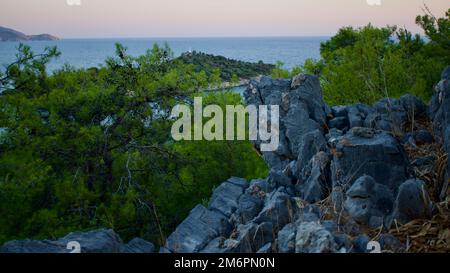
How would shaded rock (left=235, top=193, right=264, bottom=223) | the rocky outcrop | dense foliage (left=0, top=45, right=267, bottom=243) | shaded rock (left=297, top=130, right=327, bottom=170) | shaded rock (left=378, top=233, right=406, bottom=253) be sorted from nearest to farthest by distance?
shaded rock (left=378, top=233, right=406, bottom=253) → the rocky outcrop → shaded rock (left=235, top=193, right=264, bottom=223) → shaded rock (left=297, top=130, right=327, bottom=170) → dense foliage (left=0, top=45, right=267, bottom=243)

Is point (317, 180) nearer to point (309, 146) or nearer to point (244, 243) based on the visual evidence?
point (309, 146)

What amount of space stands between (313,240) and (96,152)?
8101mm

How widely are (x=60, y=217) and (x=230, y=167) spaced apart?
5.60m

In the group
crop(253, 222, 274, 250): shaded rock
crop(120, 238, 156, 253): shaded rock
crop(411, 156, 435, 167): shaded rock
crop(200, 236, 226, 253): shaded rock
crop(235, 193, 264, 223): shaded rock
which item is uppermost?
crop(411, 156, 435, 167): shaded rock

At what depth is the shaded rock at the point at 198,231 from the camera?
672 cm

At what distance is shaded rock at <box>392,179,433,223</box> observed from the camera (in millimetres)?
5387

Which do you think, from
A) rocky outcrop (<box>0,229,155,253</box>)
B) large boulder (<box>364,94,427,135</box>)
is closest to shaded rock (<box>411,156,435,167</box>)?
large boulder (<box>364,94,427,135</box>)

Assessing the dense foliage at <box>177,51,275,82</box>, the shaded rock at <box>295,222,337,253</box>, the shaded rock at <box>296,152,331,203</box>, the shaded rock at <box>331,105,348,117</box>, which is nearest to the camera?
the shaded rock at <box>295,222,337,253</box>

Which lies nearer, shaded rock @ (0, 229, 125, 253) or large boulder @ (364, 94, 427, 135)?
shaded rock @ (0, 229, 125, 253)

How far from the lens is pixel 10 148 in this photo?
450 inches

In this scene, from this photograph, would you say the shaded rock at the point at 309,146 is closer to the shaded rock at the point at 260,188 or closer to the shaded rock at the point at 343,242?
the shaded rock at the point at 260,188

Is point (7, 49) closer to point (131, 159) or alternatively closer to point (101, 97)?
point (101, 97)

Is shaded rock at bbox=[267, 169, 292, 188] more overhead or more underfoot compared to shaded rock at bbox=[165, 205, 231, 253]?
more overhead

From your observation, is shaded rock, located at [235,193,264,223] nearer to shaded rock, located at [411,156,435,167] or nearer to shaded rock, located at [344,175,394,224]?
shaded rock, located at [344,175,394,224]
